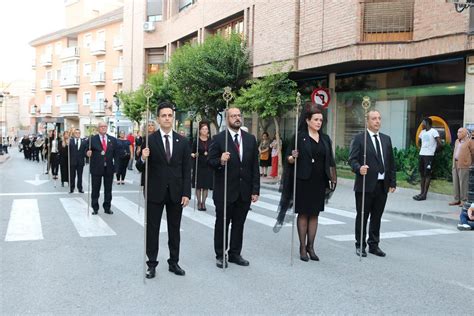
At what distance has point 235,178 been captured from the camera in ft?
20.9

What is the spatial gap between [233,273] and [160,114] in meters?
2.02

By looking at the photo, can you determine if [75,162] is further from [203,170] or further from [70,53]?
[70,53]

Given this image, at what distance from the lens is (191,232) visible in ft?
28.4

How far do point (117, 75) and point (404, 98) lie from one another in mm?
38397

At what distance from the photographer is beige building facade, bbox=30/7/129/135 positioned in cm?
5056

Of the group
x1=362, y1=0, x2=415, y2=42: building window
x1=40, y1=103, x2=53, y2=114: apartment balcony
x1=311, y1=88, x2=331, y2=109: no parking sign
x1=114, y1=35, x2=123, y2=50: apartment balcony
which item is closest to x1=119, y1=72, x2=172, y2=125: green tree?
x1=311, y1=88, x2=331, y2=109: no parking sign

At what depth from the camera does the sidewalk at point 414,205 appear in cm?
1102

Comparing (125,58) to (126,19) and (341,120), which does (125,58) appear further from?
(341,120)

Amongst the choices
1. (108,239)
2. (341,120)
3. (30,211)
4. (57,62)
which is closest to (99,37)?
(57,62)

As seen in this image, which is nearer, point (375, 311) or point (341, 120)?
point (375, 311)

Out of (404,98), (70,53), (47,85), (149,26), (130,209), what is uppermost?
(70,53)

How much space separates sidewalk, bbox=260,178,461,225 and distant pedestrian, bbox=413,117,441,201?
0.35 meters

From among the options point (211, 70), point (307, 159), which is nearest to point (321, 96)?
point (211, 70)

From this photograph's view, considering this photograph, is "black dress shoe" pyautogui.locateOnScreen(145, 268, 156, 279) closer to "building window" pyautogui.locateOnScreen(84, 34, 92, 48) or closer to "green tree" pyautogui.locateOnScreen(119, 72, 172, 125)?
"green tree" pyautogui.locateOnScreen(119, 72, 172, 125)
